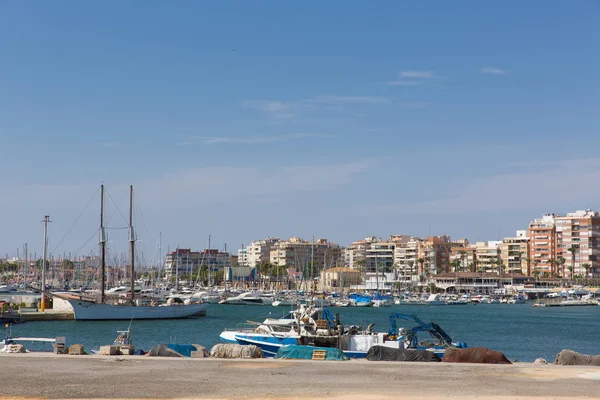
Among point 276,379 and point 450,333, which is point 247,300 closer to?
point 450,333

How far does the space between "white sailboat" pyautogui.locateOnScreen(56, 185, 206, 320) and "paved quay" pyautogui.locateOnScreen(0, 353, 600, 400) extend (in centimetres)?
5758

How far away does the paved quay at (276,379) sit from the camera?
26.6 m

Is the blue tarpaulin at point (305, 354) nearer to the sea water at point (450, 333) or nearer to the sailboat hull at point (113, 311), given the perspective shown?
the sea water at point (450, 333)

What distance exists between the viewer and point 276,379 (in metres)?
29.8

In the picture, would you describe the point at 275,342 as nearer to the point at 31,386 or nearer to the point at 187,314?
the point at 31,386

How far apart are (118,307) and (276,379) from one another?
219 ft

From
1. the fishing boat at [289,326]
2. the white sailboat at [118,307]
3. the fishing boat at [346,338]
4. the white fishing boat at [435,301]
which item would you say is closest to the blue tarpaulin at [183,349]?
the fishing boat at [346,338]

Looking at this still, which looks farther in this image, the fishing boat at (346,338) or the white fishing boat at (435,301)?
the white fishing boat at (435,301)

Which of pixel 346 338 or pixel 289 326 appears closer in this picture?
→ pixel 346 338

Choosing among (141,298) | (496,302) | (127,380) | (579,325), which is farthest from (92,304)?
(496,302)

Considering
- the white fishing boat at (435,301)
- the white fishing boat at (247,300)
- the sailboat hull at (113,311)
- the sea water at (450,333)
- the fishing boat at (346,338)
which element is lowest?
the white fishing boat at (435,301)

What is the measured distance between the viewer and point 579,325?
107 metres

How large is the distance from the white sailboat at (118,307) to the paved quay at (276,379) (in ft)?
189

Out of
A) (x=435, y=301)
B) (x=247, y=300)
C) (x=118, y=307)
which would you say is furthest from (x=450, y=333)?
(x=435, y=301)
